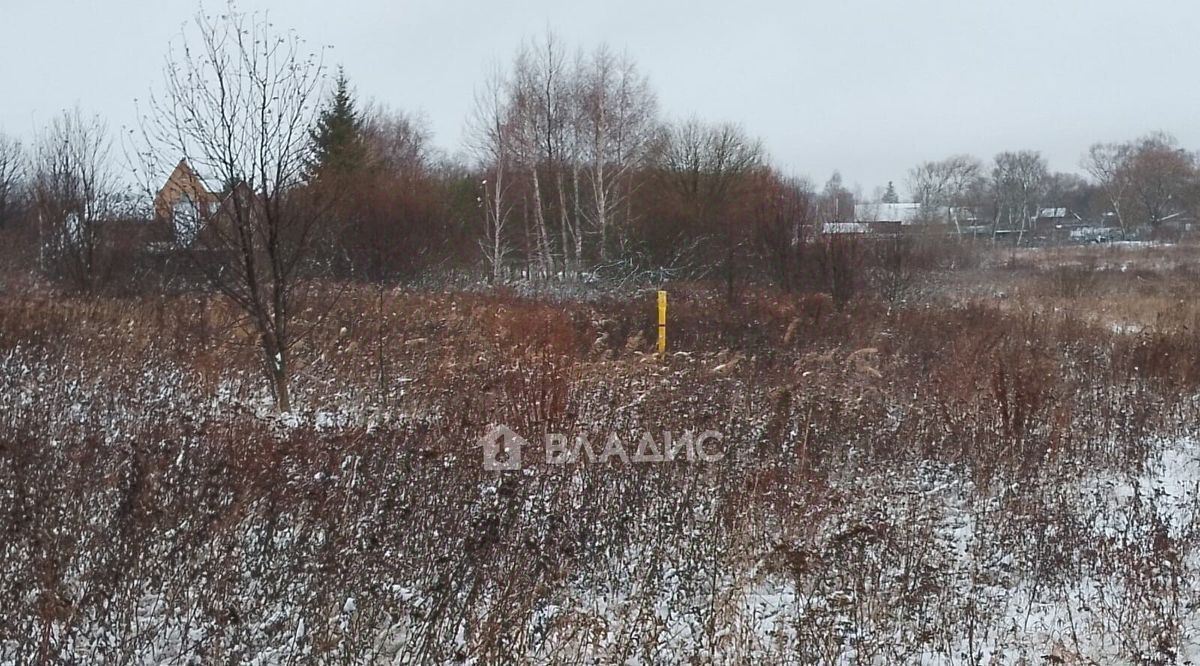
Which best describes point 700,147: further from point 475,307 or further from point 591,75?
point 475,307

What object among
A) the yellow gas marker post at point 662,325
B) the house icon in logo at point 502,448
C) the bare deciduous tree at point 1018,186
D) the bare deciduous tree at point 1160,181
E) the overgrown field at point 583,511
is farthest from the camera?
the bare deciduous tree at point 1018,186

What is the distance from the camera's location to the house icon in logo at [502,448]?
514 cm

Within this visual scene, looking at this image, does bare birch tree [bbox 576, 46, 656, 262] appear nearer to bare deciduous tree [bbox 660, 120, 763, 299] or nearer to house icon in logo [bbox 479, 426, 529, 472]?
bare deciduous tree [bbox 660, 120, 763, 299]

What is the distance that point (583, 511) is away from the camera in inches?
180

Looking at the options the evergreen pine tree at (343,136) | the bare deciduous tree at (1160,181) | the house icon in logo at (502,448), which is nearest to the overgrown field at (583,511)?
the house icon in logo at (502,448)

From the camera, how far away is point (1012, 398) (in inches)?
278

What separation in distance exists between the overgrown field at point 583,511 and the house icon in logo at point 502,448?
0.30ft

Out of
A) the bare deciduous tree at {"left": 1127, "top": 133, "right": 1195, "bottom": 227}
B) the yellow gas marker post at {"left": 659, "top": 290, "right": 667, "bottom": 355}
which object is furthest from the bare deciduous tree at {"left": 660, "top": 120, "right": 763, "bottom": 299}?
the bare deciduous tree at {"left": 1127, "top": 133, "right": 1195, "bottom": 227}

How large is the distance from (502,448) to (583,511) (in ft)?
3.54

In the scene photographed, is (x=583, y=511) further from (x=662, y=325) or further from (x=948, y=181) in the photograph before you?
(x=948, y=181)

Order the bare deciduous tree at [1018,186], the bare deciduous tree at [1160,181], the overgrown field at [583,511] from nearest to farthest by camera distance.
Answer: the overgrown field at [583,511]
the bare deciduous tree at [1160,181]
the bare deciduous tree at [1018,186]

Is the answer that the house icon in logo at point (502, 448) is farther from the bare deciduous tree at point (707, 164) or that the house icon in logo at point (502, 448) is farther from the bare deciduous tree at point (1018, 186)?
the bare deciduous tree at point (1018, 186)

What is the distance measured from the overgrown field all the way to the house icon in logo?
91 mm

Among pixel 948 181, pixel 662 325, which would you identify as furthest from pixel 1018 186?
pixel 662 325
